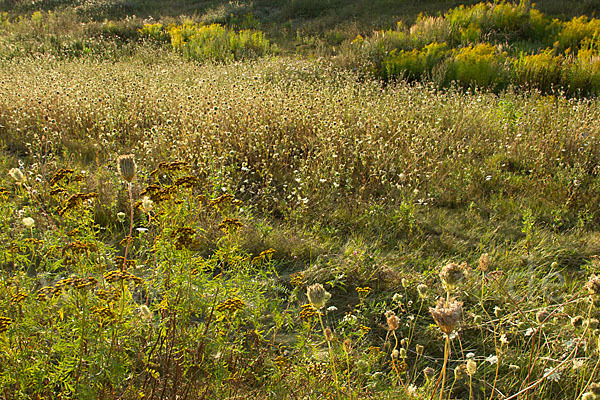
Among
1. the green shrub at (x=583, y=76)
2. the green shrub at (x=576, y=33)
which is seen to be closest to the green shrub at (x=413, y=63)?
the green shrub at (x=583, y=76)

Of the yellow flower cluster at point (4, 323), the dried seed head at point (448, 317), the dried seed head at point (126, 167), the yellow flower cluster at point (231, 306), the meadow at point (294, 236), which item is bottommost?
the meadow at point (294, 236)

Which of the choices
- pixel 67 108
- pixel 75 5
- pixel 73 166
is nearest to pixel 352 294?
pixel 73 166

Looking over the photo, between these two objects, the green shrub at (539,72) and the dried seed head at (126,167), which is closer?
the dried seed head at (126,167)

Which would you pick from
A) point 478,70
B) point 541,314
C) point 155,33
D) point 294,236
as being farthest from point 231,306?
point 155,33

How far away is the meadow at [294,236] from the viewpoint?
6.20 feet

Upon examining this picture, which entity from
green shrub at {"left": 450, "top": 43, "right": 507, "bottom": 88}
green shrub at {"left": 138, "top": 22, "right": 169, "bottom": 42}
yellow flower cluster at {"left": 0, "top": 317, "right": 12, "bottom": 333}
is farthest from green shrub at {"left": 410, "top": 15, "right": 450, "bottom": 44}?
yellow flower cluster at {"left": 0, "top": 317, "right": 12, "bottom": 333}

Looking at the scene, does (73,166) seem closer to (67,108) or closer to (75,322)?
(67,108)

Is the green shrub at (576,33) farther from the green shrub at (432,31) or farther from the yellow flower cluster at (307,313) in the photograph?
the yellow flower cluster at (307,313)

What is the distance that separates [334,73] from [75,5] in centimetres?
1682

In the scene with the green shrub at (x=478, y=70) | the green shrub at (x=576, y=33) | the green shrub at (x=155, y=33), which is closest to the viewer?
the green shrub at (x=478, y=70)

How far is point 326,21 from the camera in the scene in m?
15.0

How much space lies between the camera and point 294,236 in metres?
3.67

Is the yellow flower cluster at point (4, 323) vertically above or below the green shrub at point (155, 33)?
above

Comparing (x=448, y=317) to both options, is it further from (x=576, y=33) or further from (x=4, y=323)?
(x=576, y=33)
